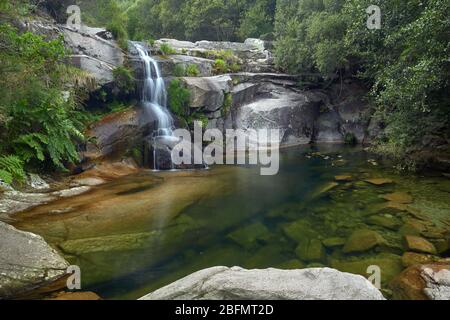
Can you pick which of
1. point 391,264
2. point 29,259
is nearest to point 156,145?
point 29,259

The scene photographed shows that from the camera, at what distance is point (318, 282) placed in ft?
12.2

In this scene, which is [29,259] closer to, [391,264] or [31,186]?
[31,186]

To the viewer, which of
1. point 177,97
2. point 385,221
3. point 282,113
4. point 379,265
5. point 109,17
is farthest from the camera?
point 282,113

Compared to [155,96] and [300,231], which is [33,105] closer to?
Answer: [155,96]

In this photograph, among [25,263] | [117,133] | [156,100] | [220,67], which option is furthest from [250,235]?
[220,67]

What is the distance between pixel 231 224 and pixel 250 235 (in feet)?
2.37

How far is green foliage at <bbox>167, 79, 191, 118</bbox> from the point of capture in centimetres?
1670

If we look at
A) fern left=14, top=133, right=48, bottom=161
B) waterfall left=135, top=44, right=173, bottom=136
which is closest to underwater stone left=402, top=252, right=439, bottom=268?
fern left=14, top=133, right=48, bottom=161

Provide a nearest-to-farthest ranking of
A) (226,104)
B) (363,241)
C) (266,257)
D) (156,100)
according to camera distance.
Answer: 1. (266,257)
2. (363,241)
3. (156,100)
4. (226,104)

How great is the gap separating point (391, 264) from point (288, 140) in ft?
54.4

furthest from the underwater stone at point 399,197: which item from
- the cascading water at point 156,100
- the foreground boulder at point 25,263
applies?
the cascading water at point 156,100

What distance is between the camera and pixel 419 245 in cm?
606

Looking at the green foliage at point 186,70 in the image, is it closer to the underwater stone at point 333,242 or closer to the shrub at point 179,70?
the shrub at point 179,70
